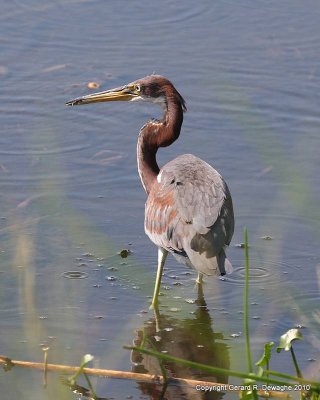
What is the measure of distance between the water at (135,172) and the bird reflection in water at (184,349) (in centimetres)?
1

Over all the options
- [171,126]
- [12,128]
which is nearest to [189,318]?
[171,126]

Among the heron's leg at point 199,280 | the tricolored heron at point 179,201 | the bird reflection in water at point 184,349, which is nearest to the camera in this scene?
the bird reflection in water at point 184,349

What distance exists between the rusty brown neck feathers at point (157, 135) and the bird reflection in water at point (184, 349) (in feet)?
3.07

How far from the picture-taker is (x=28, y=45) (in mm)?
10102

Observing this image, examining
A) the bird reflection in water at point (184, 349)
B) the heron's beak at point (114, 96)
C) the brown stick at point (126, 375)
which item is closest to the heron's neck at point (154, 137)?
the heron's beak at point (114, 96)

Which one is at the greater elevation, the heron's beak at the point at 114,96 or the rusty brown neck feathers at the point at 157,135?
the heron's beak at the point at 114,96

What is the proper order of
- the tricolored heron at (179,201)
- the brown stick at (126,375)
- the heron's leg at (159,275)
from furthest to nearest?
the heron's leg at (159,275) → the tricolored heron at (179,201) → the brown stick at (126,375)

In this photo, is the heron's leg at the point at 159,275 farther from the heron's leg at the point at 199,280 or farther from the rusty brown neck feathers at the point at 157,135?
the rusty brown neck feathers at the point at 157,135

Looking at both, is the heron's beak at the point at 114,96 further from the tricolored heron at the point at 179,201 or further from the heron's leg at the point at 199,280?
the heron's leg at the point at 199,280

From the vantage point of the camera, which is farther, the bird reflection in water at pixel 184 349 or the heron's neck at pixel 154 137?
the heron's neck at pixel 154 137

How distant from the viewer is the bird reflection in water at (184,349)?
521 cm

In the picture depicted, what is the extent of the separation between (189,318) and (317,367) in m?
1.06

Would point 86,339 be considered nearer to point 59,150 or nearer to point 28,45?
point 59,150

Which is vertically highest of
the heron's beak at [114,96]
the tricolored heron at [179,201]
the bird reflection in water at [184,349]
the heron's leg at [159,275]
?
the heron's beak at [114,96]
